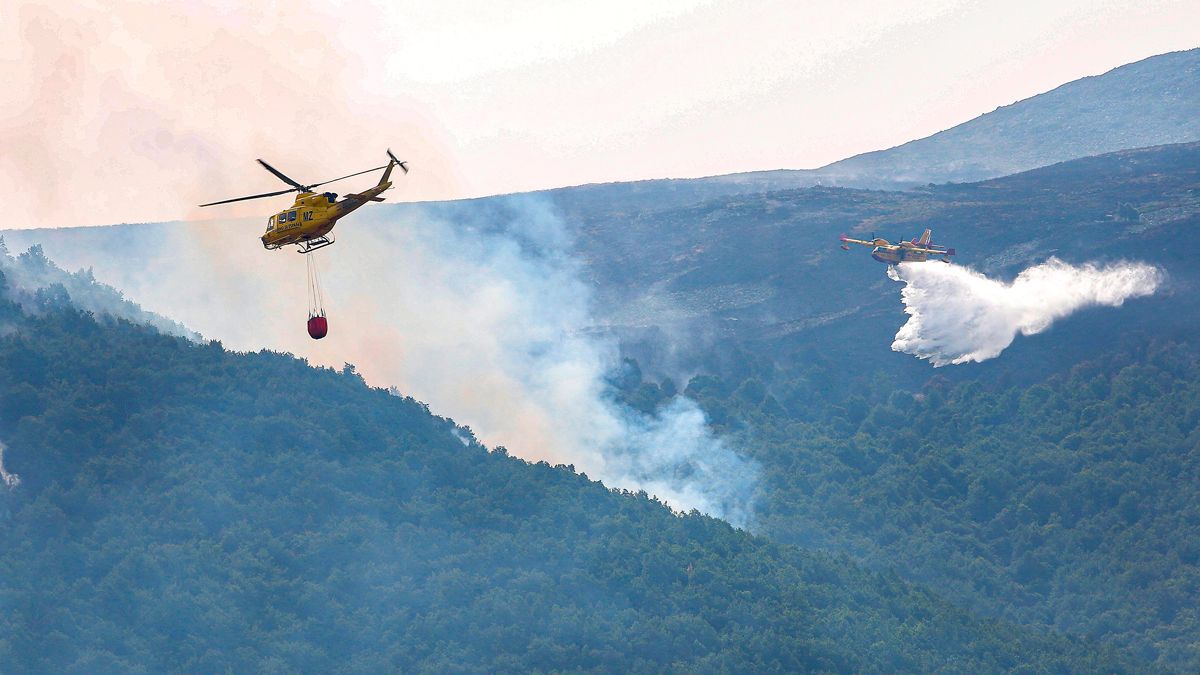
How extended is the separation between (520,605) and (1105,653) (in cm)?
4589

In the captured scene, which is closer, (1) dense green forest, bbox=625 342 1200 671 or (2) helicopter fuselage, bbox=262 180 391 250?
(2) helicopter fuselage, bbox=262 180 391 250

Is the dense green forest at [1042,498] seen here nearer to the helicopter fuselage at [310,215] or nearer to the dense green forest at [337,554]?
the dense green forest at [337,554]

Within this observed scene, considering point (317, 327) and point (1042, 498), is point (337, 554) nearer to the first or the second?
point (317, 327)

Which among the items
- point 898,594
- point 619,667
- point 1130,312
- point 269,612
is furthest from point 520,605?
point 1130,312

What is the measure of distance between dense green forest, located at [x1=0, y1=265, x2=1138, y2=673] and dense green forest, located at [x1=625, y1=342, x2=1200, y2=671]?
1156 centimetres

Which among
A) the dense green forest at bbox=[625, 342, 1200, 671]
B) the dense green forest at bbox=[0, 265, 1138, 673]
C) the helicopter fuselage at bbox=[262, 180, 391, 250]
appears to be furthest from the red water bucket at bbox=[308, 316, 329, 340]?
the dense green forest at bbox=[625, 342, 1200, 671]

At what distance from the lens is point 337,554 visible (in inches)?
5748

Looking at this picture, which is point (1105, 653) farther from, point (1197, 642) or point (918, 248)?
point (918, 248)

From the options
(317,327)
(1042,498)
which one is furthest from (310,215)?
(1042,498)

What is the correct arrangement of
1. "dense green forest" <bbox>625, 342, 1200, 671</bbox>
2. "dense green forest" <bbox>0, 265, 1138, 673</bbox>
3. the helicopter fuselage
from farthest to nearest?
"dense green forest" <bbox>625, 342, 1200, 671</bbox> < "dense green forest" <bbox>0, 265, 1138, 673</bbox> < the helicopter fuselage

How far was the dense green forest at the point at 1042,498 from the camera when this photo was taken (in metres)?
162

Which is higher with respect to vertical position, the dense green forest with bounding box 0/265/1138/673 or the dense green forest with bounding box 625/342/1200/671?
the dense green forest with bounding box 0/265/1138/673

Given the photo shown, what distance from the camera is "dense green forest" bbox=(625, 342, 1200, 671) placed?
161875mm

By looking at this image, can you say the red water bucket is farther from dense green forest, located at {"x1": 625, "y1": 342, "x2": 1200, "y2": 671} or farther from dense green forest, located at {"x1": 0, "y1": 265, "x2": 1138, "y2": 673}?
dense green forest, located at {"x1": 625, "y1": 342, "x2": 1200, "y2": 671}
